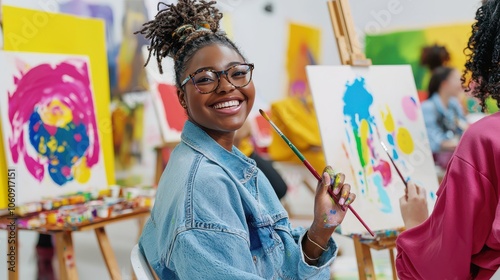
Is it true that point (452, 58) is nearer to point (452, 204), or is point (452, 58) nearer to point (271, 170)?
point (271, 170)

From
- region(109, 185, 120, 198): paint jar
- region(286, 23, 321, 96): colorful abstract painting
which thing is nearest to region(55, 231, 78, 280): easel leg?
region(109, 185, 120, 198): paint jar

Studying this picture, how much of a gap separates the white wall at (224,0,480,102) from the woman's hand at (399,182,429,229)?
416 cm

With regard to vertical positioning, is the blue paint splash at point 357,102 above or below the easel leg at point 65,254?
above

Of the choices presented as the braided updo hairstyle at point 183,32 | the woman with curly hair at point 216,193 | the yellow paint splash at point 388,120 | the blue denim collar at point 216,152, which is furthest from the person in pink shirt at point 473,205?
the yellow paint splash at point 388,120

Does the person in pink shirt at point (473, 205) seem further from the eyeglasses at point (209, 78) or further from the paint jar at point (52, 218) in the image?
the paint jar at point (52, 218)

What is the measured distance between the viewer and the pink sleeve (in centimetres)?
113

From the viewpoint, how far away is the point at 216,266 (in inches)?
38.2

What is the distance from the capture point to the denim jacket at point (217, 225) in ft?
3.24

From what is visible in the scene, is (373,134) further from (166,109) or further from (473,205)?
(166,109)

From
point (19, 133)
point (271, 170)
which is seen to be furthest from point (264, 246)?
point (271, 170)

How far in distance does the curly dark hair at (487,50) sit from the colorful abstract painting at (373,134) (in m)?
0.67

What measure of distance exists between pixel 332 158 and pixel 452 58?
3.73 meters

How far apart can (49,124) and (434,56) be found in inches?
156

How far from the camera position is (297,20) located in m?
6.46
